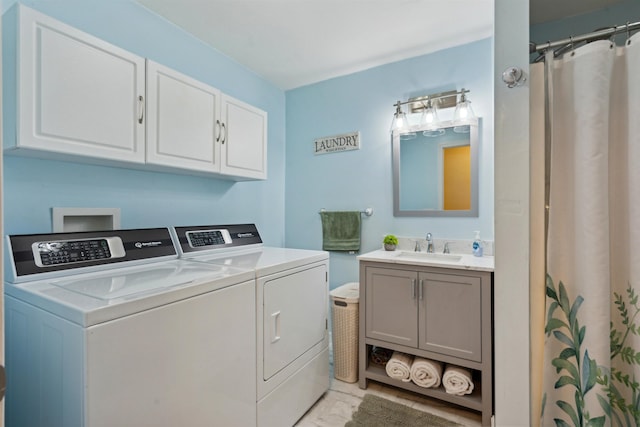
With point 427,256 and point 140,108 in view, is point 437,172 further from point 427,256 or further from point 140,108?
point 140,108

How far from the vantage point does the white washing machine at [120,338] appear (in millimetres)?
1076

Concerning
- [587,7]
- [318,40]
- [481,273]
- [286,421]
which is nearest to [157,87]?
[318,40]

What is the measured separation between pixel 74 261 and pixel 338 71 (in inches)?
96.7

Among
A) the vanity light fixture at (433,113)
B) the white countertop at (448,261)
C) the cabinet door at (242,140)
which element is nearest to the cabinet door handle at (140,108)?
the cabinet door at (242,140)

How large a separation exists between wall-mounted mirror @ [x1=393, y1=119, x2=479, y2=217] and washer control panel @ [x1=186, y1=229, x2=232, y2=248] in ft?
4.49

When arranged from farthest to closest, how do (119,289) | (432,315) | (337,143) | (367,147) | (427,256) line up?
(337,143) → (367,147) → (427,256) → (432,315) → (119,289)

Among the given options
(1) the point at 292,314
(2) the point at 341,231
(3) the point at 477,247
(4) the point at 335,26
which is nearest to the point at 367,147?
(2) the point at 341,231

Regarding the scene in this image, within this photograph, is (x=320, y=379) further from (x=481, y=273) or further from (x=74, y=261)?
(x=74, y=261)

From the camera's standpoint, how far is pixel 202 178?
2.47 m

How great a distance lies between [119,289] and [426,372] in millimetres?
1802

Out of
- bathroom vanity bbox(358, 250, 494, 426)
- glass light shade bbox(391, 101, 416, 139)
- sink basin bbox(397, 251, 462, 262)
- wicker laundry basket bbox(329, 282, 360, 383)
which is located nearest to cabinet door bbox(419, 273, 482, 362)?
bathroom vanity bbox(358, 250, 494, 426)

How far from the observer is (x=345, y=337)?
2.38 m

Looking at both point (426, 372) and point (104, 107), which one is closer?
point (104, 107)

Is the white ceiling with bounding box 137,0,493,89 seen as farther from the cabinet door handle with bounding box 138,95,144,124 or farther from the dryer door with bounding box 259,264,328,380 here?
the dryer door with bounding box 259,264,328,380
